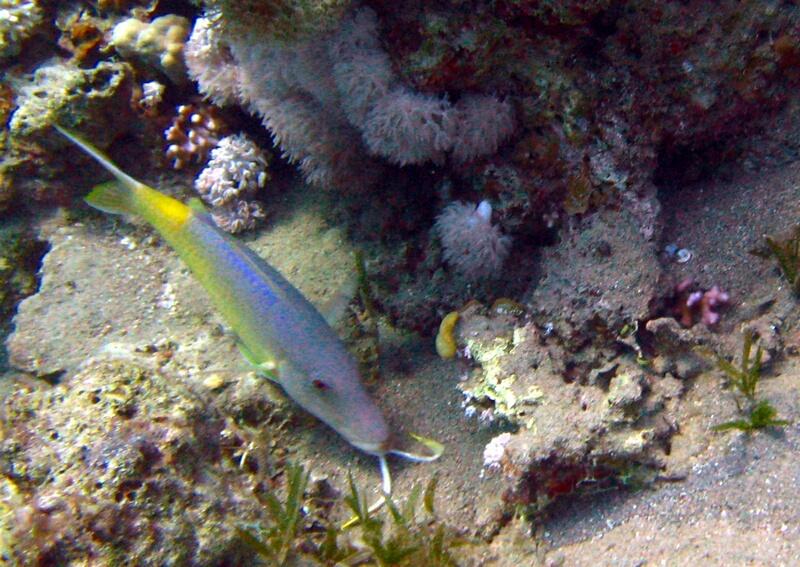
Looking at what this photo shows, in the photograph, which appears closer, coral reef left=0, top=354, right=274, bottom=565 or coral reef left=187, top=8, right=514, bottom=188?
coral reef left=0, top=354, right=274, bottom=565

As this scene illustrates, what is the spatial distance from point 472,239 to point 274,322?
4.52 feet

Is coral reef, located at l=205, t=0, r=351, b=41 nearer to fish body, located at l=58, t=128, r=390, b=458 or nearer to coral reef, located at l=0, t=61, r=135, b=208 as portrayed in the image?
fish body, located at l=58, t=128, r=390, b=458

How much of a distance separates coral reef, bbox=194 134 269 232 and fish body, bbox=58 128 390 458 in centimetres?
121

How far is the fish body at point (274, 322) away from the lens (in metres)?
3.11

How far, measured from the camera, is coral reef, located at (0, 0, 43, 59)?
4.59 metres

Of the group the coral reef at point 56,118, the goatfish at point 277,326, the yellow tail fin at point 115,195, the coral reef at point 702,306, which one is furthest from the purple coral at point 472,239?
the coral reef at point 56,118

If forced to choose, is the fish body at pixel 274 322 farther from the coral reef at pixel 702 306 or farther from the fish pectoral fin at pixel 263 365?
the coral reef at pixel 702 306

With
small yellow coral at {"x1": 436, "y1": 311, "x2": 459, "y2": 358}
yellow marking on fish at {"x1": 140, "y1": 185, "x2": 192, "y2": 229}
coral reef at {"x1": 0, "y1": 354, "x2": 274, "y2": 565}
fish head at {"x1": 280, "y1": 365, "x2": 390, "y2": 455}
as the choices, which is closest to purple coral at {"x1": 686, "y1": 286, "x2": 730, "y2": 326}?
small yellow coral at {"x1": 436, "y1": 311, "x2": 459, "y2": 358}

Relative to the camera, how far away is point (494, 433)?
3.39m

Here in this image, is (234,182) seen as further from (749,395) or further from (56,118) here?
(749,395)

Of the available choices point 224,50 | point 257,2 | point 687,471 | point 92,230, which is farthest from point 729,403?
point 92,230

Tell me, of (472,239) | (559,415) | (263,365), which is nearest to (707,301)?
(559,415)

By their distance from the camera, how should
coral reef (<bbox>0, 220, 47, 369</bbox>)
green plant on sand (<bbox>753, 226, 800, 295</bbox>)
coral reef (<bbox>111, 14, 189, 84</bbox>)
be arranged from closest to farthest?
green plant on sand (<bbox>753, 226, 800, 295</bbox>) → coral reef (<bbox>111, 14, 189, 84</bbox>) → coral reef (<bbox>0, 220, 47, 369</bbox>)

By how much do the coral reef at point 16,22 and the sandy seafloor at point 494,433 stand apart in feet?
4.95
